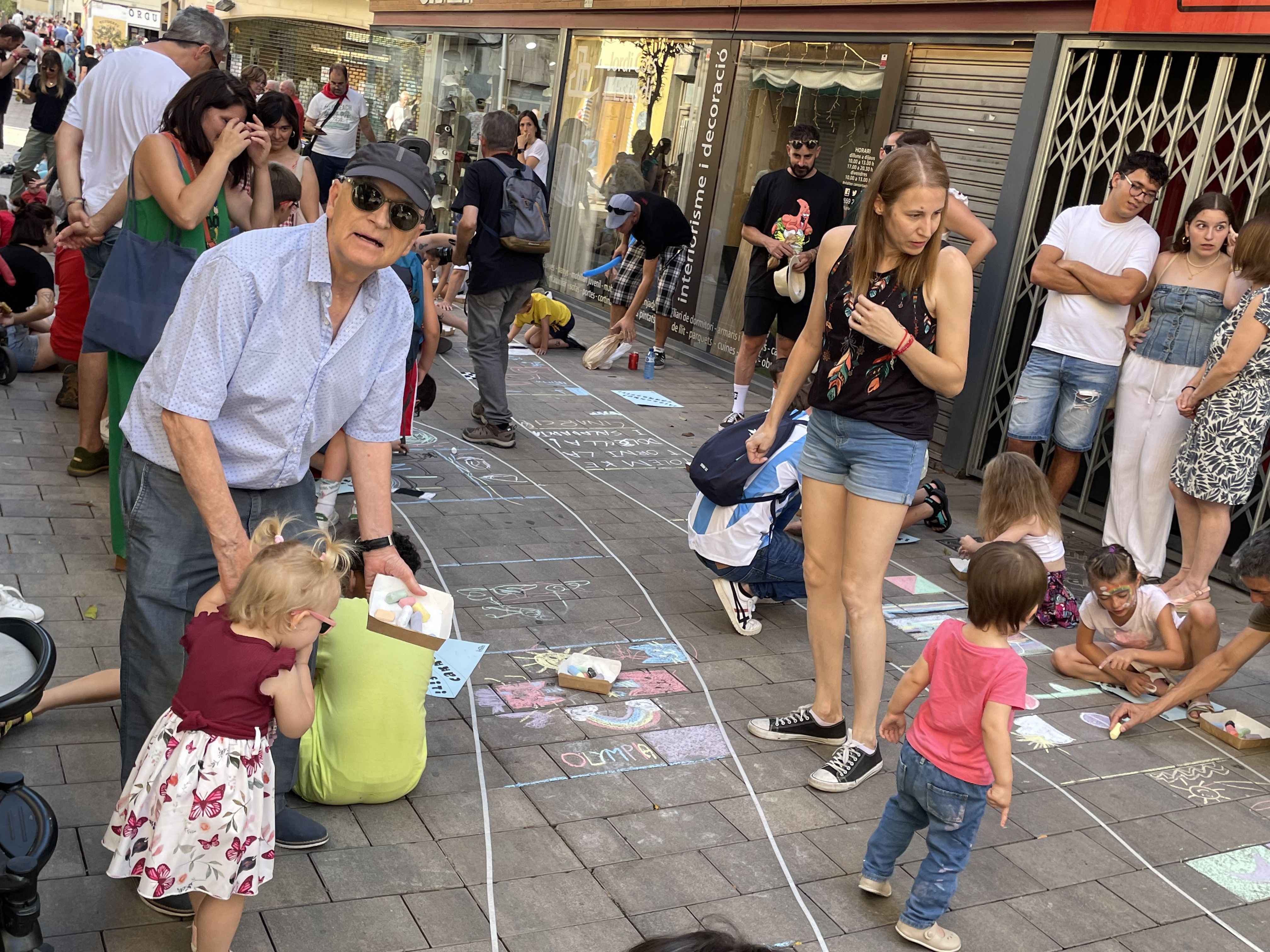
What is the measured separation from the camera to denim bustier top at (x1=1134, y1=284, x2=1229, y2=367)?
6.08 metres

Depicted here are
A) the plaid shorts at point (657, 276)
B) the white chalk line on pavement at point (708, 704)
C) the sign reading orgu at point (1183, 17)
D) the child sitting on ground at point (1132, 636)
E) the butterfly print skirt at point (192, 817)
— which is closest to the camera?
the butterfly print skirt at point (192, 817)

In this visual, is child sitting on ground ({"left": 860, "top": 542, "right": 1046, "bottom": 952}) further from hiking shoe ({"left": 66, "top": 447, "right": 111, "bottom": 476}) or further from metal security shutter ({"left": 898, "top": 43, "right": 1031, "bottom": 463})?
metal security shutter ({"left": 898, "top": 43, "right": 1031, "bottom": 463})

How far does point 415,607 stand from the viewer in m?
2.86

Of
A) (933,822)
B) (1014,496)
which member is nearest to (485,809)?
(933,822)

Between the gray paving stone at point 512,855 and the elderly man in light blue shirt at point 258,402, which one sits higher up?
the elderly man in light blue shirt at point 258,402

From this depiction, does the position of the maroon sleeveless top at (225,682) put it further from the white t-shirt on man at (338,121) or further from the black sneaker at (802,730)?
the white t-shirt on man at (338,121)

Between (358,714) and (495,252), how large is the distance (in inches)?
176

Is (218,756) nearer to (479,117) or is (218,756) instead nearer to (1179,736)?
(1179,736)

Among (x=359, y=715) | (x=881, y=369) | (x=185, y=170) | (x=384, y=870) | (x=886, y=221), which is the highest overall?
(x=886, y=221)

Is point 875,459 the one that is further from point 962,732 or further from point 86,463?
point 86,463

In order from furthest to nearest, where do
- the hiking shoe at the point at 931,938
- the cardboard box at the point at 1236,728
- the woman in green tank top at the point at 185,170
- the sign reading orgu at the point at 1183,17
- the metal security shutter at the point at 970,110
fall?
1. the metal security shutter at the point at 970,110
2. the sign reading orgu at the point at 1183,17
3. the cardboard box at the point at 1236,728
4. the woman in green tank top at the point at 185,170
5. the hiking shoe at the point at 931,938

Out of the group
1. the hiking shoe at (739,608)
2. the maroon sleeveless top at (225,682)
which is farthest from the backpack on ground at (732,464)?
the maroon sleeveless top at (225,682)

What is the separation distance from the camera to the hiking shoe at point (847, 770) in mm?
3953

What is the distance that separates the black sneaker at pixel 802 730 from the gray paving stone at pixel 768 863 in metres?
0.61
